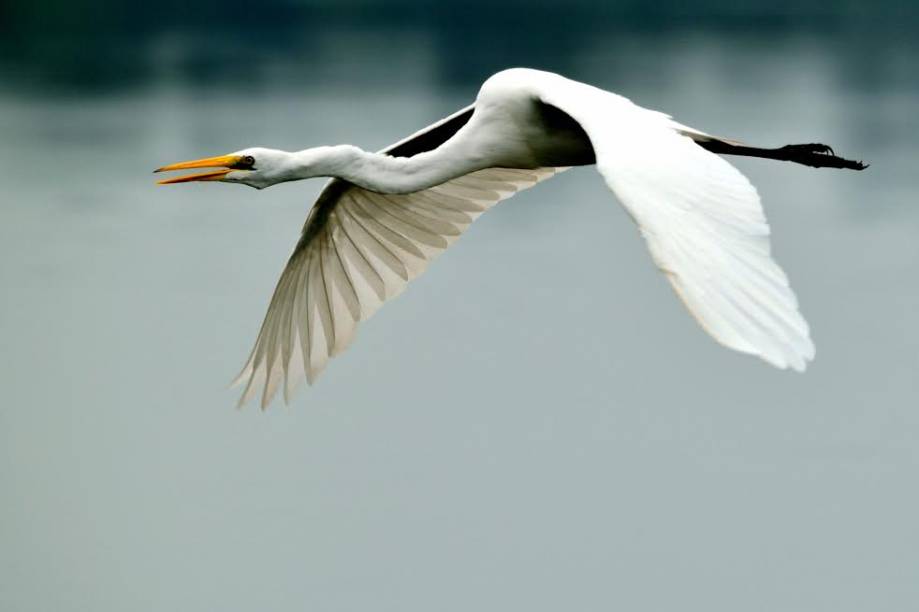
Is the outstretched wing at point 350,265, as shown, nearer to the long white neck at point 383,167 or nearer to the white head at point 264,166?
the long white neck at point 383,167

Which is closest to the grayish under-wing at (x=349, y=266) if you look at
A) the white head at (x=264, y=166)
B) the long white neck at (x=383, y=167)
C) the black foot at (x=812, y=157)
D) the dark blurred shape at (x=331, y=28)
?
the long white neck at (x=383, y=167)

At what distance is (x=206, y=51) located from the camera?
19812mm

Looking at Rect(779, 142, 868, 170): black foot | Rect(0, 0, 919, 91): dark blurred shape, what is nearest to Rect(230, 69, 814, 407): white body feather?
Rect(779, 142, 868, 170): black foot

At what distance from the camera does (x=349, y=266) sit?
227 inches

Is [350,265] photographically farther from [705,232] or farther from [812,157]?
[705,232]

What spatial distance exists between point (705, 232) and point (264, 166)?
71.3 inches

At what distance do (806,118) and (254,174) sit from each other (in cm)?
1071

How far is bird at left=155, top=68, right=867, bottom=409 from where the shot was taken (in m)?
3.34

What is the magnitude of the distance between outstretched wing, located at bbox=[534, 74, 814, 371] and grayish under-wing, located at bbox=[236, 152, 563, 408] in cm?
153

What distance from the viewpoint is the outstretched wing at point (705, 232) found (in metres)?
3.17

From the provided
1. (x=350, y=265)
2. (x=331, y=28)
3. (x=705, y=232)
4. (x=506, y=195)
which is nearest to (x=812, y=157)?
(x=506, y=195)

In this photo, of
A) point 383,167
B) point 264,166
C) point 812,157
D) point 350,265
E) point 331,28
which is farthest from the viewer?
point 331,28

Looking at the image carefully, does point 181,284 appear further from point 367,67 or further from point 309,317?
point 367,67

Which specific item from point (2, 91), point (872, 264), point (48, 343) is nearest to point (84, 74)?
point (2, 91)
